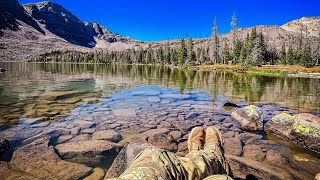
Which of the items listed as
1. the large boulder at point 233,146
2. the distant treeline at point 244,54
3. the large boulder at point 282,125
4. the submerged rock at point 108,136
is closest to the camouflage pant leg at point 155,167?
the large boulder at point 233,146

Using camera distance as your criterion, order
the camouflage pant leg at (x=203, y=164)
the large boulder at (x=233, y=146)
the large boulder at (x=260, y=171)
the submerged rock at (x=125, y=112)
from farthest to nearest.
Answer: the submerged rock at (x=125, y=112)
the large boulder at (x=233, y=146)
the large boulder at (x=260, y=171)
the camouflage pant leg at (x=203, y=164)

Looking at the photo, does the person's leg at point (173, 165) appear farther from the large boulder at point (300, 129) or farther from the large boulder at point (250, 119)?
the large boulder at point (250, 119)

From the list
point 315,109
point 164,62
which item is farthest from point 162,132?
point 164,62

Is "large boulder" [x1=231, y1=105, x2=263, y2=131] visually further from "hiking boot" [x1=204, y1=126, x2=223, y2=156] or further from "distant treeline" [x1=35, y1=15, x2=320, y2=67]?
"distant treeline" [x1=35, y1=15, x2=320, y2=67]

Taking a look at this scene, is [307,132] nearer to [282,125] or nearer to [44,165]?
[282,125]

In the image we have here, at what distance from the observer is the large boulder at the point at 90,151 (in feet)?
23.3

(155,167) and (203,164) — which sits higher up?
(155,167)

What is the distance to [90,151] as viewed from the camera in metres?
7.49

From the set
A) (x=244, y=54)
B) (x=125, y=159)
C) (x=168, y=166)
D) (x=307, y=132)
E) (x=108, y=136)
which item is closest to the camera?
(x=168, y=166)

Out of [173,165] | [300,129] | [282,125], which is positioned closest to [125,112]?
[282,125]

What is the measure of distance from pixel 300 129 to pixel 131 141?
21.4 feet

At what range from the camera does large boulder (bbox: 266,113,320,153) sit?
8.49 metres

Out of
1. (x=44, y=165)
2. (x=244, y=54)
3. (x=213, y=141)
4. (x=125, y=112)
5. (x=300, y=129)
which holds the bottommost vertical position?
(x=44, y=165)

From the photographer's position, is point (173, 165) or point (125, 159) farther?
point (125, 159)
